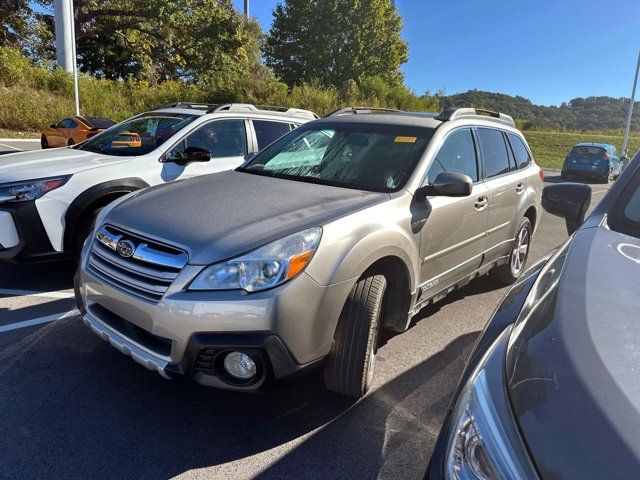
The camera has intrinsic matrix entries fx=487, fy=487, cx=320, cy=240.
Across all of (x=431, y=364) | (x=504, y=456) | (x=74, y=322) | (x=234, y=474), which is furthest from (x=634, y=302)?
(x=74, y=322)

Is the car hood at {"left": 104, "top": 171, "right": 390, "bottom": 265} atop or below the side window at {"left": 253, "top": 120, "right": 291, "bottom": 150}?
below

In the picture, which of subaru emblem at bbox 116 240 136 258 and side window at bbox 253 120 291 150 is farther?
side window at bbox 253 120 291 150

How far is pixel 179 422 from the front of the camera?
2.69m

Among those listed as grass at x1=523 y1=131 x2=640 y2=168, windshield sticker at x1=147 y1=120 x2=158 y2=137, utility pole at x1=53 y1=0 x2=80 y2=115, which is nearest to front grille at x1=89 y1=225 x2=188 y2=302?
windshield sticker at x1=147 y1=120 x2=158 y2=137

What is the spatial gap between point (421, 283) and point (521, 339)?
1.92 metres

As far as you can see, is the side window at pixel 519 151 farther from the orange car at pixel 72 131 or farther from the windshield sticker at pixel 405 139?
the orange car at pixel 72 131

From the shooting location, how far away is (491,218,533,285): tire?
16.5 ft

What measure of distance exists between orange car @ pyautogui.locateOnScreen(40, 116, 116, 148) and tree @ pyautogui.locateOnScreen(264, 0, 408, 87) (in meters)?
21.1

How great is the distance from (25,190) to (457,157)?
3.58 m

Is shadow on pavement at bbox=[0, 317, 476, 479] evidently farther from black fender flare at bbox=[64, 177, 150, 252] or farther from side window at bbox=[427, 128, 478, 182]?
side window at bbox=[427, 128, 478, 182]

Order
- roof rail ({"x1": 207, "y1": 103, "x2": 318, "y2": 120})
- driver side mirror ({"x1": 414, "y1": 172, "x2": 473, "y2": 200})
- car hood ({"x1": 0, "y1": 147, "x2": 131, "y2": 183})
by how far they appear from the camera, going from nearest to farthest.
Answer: driver side mirror ({"x1": 414, "y1": 172, "x2": 473, "y2": 200}) < car hood ({"x1": 0, "y1": 147, "x2": 131, "y2": 183}) < roof rail ({"x1": 207, "y1": 103, "x2": 318, "y2": 120})

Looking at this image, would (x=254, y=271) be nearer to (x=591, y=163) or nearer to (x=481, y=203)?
(x=481, y=203)

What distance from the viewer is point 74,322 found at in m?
3.82

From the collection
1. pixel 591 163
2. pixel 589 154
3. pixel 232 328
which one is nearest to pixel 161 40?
pixel 589 154
